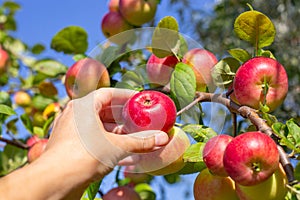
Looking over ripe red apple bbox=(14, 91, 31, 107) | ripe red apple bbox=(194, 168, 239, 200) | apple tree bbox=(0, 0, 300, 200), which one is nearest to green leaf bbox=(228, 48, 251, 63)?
apple tree bbox=(0, 0, 300, 200)

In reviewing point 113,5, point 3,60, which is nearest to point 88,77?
point 113,5

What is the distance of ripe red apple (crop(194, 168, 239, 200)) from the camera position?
891 millimetres

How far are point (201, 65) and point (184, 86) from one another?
4.3 inches

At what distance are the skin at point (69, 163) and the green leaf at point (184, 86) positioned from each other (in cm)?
→ 12

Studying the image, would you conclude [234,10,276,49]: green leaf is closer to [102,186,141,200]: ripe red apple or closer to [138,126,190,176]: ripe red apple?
[138,126,190,176]: ripe red apple

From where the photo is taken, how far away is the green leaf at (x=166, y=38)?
103 cm

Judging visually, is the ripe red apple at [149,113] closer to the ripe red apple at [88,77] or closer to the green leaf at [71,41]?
the ripe red apple at [88,77]

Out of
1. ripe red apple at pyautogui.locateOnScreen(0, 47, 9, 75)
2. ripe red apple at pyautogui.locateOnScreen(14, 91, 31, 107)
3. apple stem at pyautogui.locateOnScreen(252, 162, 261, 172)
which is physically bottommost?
ripe red apple at pyautogui.locateOnScreen(14, 91, 31, 107)

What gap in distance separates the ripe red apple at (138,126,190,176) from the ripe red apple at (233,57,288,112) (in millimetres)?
126

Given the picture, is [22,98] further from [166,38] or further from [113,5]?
[166,38]

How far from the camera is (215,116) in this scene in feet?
3.09

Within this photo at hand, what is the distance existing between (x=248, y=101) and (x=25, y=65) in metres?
1.44

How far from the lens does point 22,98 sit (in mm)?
1969

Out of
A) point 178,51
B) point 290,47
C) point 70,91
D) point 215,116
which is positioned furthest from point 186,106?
point 290,47
